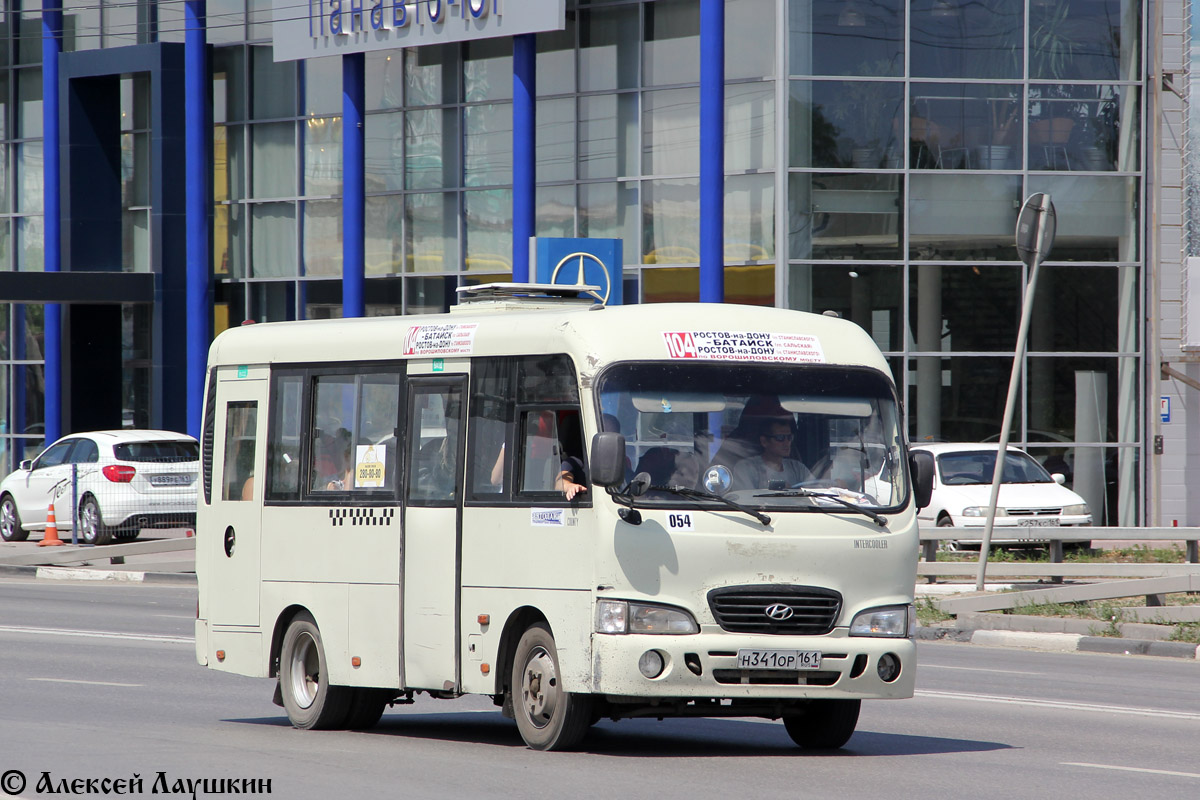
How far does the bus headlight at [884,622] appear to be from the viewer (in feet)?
31.1

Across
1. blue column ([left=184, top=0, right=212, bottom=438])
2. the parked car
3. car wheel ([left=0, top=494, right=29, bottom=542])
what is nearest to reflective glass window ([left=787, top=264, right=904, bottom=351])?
the parked car

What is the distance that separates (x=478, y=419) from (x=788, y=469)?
183 centimetres

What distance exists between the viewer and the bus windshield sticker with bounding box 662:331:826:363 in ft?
32.0

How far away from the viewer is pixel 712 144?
27719 mm

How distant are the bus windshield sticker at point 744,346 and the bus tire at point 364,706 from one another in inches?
118

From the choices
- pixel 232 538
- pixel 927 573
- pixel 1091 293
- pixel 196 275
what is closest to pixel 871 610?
pixel 232 538

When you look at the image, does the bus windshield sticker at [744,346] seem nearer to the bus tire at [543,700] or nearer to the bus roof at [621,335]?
the bus roof at [621,335]

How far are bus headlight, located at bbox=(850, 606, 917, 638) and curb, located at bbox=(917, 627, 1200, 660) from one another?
7756 mm

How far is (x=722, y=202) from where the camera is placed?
27.8 meters

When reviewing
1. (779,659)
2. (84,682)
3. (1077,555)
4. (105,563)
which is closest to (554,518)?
(779,659)

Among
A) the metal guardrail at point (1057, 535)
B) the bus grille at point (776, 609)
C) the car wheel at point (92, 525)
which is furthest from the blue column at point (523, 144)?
the bus grille at point (776, 609)

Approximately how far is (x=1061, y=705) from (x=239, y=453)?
5.89m

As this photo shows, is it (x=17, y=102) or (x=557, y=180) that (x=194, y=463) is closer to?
→ (x=557, y=180)

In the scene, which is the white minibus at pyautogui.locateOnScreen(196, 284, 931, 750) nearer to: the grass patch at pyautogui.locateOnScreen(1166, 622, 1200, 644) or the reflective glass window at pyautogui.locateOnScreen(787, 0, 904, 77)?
the grass patch at pyautogui.locateOnScreen(1166, 622, 1200, 644)
